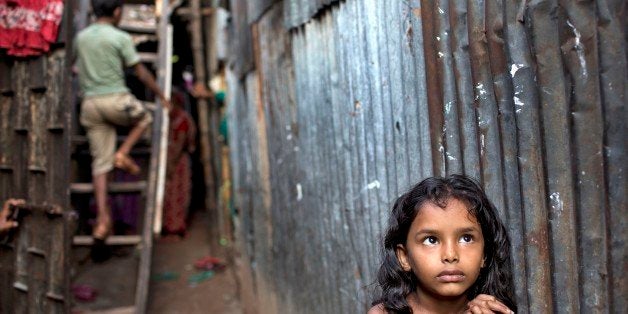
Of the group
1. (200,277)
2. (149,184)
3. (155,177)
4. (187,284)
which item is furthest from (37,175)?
(200,277)

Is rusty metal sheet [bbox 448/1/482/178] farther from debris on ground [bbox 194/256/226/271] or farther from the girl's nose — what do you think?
debris on ground [bbox 194/256/226/271]

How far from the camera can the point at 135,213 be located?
7.87 metres

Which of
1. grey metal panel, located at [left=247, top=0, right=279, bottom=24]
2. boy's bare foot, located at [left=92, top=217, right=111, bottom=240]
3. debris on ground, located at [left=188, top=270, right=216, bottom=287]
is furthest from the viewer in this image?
debris on ground, located at [left=188, top=270, right=216, bottom=287]

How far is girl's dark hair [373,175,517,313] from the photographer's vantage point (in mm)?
1761

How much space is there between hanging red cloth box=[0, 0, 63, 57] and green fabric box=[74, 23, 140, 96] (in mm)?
1993

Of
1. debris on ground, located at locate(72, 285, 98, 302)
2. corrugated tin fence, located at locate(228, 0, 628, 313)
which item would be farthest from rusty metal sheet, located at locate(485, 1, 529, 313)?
debris on ground, located at locate(72, 285, 98, 302)

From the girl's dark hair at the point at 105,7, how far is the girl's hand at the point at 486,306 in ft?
16.6

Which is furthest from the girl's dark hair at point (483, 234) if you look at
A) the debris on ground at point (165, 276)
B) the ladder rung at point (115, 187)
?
the debris on ground at point (165, 276)

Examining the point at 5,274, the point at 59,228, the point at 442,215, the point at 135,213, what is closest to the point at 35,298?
the point at 5,274

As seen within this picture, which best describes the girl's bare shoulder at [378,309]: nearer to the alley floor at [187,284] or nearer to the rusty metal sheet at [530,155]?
the rusty metal sheet at [530,155]

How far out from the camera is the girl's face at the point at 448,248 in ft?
5.57

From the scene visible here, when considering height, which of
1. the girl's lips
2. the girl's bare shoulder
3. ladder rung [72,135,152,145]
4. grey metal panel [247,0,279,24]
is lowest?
the girl's bare shoulder

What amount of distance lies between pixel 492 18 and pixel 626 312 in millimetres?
863

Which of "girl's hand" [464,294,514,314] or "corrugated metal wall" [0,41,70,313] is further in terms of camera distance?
"corrugated metal wall" [0,41,70,313]
